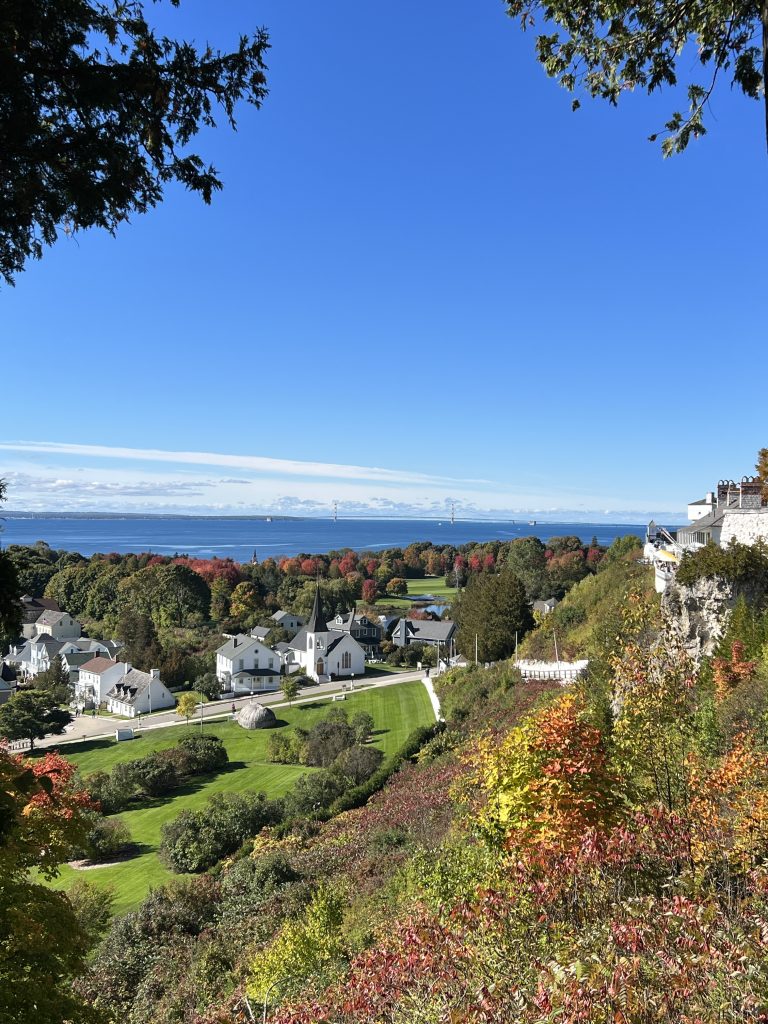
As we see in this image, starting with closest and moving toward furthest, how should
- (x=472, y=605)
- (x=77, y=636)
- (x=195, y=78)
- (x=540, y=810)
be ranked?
(x=195, y=78) → (x=540, y=810) → (x=472, y=605) → (x=77, y=636)

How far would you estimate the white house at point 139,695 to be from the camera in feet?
188

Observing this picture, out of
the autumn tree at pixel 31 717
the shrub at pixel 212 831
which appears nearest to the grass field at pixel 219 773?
the shrub at pixel 212 831

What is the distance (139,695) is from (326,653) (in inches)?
773

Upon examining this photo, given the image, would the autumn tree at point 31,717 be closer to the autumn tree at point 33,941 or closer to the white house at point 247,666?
the white house at point 247,666

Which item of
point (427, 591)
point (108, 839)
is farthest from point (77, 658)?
point (427, 591)

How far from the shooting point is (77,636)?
281 feet

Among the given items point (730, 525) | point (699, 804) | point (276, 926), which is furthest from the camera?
point (730, 525)

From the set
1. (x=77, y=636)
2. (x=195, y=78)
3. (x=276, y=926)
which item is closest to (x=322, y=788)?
(x=276, y=926)

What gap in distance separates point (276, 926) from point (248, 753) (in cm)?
2885

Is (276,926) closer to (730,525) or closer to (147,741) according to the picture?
(730,525)

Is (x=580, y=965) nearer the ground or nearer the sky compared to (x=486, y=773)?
nearer the sky

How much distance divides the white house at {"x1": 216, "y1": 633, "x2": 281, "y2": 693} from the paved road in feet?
6.75

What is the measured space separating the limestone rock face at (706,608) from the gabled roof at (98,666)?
58600 millimetres

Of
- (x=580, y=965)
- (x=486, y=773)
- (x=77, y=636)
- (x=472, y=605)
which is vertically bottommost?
(x=77, y=636)
